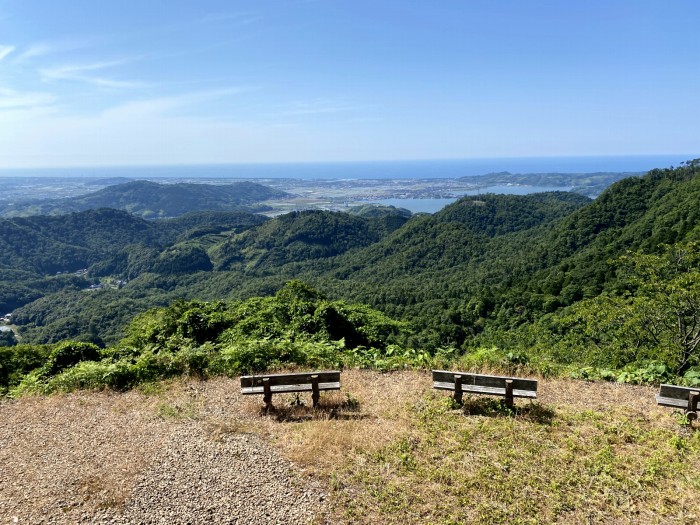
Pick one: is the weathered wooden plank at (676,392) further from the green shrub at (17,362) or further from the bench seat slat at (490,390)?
the green shrub at (17,362)

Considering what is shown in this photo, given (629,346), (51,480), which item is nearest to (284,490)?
(51,480)

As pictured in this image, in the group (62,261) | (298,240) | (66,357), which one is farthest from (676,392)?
(62,261)

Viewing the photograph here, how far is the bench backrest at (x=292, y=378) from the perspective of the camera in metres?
9.09

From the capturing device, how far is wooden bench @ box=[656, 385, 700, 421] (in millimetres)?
8070

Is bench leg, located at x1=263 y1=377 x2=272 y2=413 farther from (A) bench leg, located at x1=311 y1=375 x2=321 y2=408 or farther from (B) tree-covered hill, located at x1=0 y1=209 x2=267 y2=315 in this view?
(B) tree-covered hill, located at x1=0 y1=209 x2=267 y2=315

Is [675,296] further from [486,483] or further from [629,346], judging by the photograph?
[486,483]

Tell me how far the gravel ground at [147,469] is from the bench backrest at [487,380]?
3896mm

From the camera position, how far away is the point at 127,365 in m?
11.6

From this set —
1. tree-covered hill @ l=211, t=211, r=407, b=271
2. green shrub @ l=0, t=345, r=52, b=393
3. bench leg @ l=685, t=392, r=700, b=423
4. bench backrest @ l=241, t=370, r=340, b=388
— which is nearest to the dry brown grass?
bench leg @ l=685, t=392, r=700, b=423

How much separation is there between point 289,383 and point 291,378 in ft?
0.47

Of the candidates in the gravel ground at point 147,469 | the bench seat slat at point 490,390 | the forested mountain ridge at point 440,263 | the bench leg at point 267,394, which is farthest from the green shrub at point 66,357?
the forested mountain ridge at point 440,263

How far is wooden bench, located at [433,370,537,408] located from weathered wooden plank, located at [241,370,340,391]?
2430mm

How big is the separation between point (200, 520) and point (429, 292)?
2400 inches

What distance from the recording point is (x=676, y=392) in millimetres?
8148
